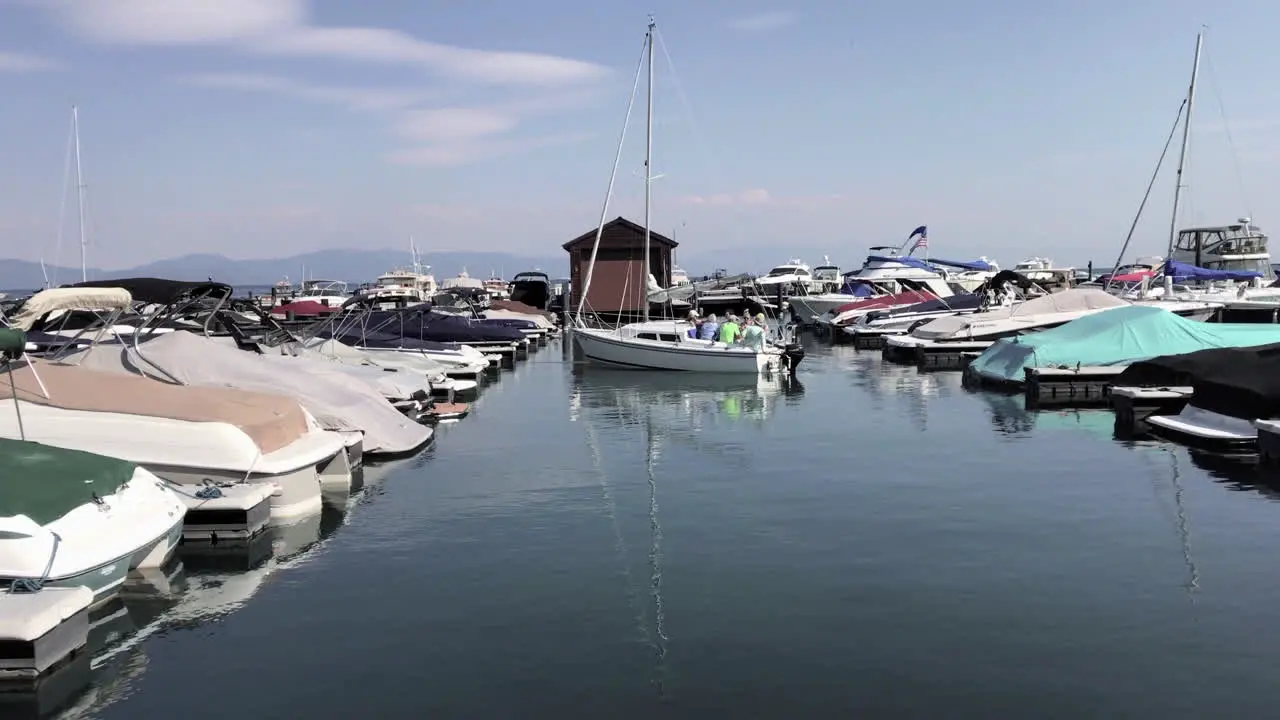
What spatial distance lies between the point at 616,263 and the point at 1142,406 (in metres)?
52.9

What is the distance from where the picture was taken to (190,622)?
12359 mm

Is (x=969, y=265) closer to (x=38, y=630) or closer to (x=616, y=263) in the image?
(x=616, y=263)

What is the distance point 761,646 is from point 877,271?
67284 millimetres

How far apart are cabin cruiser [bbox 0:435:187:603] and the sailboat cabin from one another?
61358 millimetres

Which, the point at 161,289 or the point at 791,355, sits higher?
the point at 161,289

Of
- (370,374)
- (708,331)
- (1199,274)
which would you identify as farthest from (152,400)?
(1199,274)

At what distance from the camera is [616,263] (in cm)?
7644

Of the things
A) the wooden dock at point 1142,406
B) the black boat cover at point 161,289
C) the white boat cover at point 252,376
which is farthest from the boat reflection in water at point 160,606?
the wooden dock at point 1142,406

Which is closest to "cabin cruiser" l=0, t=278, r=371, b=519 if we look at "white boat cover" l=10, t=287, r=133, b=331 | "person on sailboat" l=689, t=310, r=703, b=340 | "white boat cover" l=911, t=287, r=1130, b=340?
"white boat cover" l=10, t=287, r=133, b=331

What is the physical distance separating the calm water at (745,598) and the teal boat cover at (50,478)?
4.73 ft

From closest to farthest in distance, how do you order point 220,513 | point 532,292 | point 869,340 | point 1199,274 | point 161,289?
point 220,513
point 161,289
point 869,340
point 1199,274
point 532,292

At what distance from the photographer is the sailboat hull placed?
1559 inches

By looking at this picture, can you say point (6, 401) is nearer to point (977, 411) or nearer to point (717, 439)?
point (717, 439)

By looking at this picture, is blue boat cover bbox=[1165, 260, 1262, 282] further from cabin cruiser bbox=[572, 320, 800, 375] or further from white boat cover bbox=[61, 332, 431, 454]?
white boat cover bbox=[61, 332, 431, 454]
